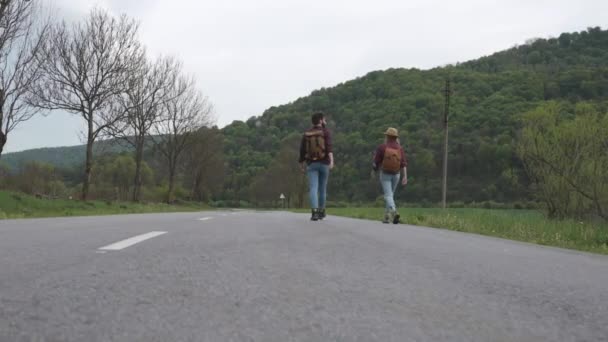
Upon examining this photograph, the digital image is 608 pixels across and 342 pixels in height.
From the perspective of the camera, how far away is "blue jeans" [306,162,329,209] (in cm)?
1068

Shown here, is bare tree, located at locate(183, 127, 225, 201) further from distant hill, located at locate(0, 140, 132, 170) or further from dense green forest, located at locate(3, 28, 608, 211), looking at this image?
distant hill, located at locate(0, 140, 132, 170)

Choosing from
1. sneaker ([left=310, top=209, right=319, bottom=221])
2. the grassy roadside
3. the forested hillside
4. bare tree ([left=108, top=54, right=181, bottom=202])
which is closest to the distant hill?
bare tree ([left=108, top=54, right=181, bottom=202])

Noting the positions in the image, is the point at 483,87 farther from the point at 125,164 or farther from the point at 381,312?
the point at 381,312

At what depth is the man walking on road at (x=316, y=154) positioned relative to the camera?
10.5 meters

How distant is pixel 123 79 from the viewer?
2673 centimetres

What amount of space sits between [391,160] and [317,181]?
1569 millimetres

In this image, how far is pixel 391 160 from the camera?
11227mm

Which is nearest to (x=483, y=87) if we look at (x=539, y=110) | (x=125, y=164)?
(x=539, y=110)

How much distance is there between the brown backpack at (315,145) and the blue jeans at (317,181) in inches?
8.8

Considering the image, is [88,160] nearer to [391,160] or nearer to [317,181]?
[317,181]

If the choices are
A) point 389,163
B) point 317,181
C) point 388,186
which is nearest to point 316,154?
point 317,181

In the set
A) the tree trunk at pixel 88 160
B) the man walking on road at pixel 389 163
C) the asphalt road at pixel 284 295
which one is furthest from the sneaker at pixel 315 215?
the tree trunk at pixel 88 160

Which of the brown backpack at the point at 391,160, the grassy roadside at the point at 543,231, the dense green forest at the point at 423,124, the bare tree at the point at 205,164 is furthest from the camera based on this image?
the dense green forest at the point at 423,124

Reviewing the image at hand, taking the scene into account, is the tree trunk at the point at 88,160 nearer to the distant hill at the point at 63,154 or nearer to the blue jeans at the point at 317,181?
the distant hill at the point at 63,154
